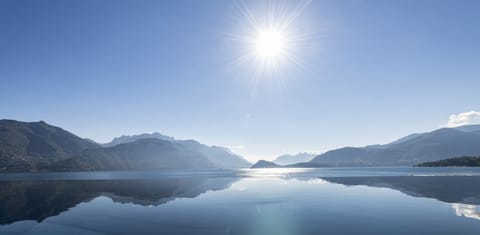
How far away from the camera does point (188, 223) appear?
1730 inches

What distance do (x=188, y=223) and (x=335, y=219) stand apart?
22961 millimetres

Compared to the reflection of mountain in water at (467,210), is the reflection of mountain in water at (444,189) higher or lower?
higher

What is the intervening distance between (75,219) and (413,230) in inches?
2026

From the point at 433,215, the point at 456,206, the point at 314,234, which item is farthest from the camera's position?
the point at 456,206

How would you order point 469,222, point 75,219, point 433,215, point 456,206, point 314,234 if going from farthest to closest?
point 456,206, point 75,219, point 433,215, point 469,222, point 314,234

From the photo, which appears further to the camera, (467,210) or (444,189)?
(444,189)

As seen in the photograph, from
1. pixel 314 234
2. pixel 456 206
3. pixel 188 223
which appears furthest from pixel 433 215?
pixel 188 223

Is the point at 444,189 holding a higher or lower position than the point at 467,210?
higher

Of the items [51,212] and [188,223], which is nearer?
[188,223]

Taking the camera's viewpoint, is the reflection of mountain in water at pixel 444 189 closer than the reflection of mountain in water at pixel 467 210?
No

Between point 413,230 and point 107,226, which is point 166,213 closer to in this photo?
point 107,226

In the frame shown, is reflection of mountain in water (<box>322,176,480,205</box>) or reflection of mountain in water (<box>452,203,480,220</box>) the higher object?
reflection of mountain in water (<box>322,176,480,205</box>)

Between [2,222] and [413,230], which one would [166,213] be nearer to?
[2,222]

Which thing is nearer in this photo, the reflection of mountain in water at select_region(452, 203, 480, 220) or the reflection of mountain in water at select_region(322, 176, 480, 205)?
the reflection of mountain in water at select_region(452, 203, 480, 220)
